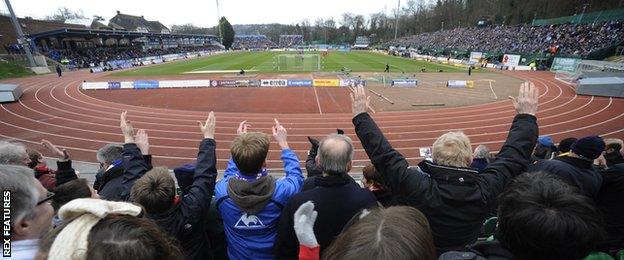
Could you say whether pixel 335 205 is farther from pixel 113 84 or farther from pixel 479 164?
pixel 113 84

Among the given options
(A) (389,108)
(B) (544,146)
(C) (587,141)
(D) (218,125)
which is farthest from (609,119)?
(D) (218,125)

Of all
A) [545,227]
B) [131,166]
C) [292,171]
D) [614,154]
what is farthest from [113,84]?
[545,227]

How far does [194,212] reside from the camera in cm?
291

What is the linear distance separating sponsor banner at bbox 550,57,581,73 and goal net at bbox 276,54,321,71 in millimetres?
28251

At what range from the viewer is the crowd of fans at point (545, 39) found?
1416 inches

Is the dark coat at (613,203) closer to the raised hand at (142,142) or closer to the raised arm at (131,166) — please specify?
the raised arm at (131,166)

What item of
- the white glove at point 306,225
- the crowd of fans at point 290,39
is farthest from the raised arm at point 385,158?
the crowd of fans at point 290,39

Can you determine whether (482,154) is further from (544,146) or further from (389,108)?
(389,108)

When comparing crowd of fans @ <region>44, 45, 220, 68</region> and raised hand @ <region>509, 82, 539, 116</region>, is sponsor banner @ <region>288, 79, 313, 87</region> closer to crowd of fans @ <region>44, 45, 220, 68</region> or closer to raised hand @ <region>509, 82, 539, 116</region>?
raised hand @ <region>509, 82, 539, 116</region>

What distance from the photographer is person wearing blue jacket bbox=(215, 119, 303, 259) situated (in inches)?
115

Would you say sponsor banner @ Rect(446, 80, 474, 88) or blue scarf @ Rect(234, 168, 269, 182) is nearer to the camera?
blue scarf @ Rect(234, 168, 269, 182)

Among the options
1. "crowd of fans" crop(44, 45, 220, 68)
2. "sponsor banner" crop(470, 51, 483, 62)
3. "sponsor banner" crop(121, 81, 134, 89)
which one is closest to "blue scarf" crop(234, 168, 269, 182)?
"sponsor banner" crop(121, 81, 134, 89)

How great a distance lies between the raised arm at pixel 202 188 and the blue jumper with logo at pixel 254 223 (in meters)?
0.12

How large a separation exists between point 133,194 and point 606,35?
4878 cm
